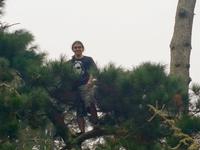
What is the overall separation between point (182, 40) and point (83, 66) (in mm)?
1215

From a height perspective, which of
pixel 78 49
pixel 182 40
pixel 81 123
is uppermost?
pixel 182 40

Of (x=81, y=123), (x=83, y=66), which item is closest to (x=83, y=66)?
(x=83, y=66)

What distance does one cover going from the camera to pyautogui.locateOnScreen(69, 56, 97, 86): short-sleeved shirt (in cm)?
589

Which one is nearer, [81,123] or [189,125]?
[189,125]

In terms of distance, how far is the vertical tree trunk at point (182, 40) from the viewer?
6645 mm

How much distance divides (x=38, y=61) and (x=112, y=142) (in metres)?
1.32

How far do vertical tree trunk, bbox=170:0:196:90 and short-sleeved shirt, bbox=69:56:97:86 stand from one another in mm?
903

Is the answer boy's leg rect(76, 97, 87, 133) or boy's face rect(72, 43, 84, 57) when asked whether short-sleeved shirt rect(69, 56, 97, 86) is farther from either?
boy's leg rect(76, 97, 87, 133)

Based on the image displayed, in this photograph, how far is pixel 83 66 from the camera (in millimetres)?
6152

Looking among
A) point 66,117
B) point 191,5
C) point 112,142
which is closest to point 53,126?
point 66,117

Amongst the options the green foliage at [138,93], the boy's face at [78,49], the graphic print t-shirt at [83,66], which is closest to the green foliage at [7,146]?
the green foliage at [138,93]

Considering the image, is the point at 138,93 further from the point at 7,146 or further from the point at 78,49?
the point at 7,146

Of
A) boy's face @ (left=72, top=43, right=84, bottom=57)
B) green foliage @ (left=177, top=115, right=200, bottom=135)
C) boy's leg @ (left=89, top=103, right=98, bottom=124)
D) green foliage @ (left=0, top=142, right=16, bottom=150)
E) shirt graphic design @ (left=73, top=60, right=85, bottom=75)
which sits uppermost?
boy's face @ (left=72, top=43, right=84, bottom=57)

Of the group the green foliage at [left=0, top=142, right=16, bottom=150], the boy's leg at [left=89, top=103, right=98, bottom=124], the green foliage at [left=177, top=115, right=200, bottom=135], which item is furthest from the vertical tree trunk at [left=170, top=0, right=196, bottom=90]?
the green foliage at [left=0, top=142, right=16, bottom=150]
